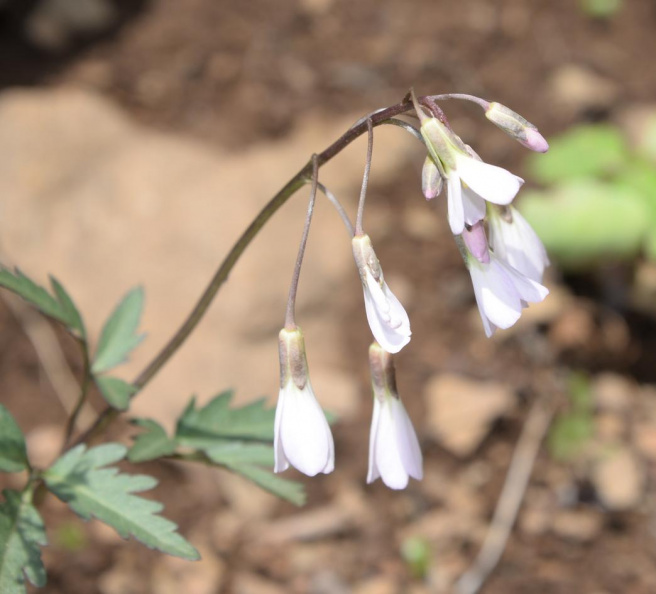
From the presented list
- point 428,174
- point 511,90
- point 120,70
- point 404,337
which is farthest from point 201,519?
point 511,90

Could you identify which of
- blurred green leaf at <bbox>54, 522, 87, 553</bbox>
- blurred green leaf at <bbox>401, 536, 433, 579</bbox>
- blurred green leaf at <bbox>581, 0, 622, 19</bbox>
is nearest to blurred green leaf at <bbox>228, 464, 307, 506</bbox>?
blurred green leaf at <bbox>401, 536, 433, 579</bbox>

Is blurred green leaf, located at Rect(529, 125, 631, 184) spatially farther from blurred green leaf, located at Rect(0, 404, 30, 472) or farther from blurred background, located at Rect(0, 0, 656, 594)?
blurred green leaf, located at Rect(0, 404, 30, 472)

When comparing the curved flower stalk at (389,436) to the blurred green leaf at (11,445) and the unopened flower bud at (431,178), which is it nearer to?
the unopened flower bud at (431,178)

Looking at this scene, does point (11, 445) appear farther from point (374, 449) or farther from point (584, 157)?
point (584, 157)

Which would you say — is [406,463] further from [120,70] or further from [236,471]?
[120,70]

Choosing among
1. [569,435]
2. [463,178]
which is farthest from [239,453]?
[569,435]

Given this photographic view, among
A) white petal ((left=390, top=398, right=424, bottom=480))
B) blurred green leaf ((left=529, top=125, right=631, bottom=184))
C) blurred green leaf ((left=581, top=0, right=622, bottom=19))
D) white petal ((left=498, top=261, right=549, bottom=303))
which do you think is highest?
white petal ((left=498, top=261, right=549, bottom=303))
